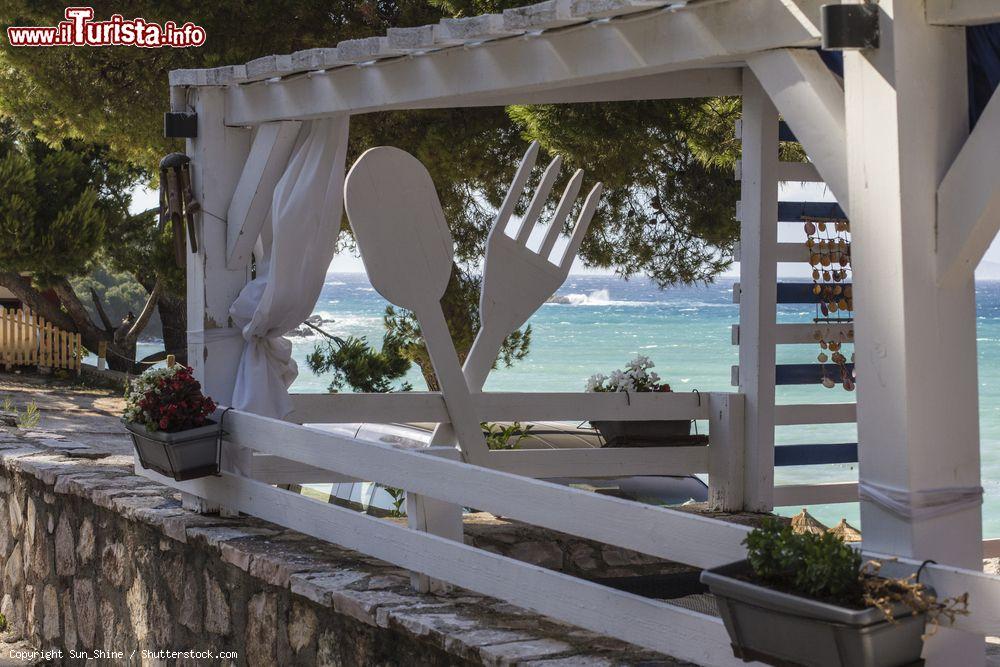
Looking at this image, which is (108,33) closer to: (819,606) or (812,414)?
(812,414)

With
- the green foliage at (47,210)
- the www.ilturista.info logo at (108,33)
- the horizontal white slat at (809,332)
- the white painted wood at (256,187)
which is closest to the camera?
the white painted wood at (256,187)

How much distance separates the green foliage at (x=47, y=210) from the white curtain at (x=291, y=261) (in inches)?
357

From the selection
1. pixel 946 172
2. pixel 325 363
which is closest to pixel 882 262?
pixel 946 172

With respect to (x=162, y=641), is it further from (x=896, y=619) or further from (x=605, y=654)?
(x=896, y=619)

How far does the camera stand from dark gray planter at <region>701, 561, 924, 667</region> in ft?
6.36

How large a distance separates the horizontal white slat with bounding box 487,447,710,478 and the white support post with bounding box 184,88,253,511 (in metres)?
1.25

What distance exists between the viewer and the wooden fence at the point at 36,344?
1645 centimetres

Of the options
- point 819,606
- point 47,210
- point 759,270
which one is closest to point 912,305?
point 819,606

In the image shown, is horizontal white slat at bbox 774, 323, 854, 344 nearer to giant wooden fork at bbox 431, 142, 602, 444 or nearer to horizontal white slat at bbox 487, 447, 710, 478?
horizontal white slat at bbox 487, 447, 710, 478

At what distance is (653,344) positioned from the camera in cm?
4562

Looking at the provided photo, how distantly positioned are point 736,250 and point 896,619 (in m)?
3.30

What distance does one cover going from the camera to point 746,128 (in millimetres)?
4902

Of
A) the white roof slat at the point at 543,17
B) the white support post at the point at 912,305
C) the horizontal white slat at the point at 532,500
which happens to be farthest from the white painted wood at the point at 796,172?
Result: the white support post at the point at 912,305

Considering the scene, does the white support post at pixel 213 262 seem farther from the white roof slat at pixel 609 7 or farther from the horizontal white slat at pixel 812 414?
the horizontal white slat at pixel 812 414
